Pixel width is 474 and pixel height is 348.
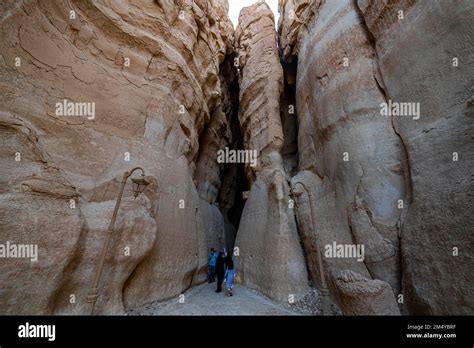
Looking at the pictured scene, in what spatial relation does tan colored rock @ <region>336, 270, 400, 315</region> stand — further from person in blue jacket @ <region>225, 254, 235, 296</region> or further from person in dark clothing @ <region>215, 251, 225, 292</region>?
person in dark clothing @ <region>215, 251, 225, 292</region>

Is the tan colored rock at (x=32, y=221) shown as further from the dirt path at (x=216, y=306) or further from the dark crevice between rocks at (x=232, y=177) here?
the dark crevice between rocks at (x=232, y=177)

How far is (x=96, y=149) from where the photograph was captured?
605 centimetres

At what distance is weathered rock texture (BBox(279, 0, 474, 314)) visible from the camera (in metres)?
4.34

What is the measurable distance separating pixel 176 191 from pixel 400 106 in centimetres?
758

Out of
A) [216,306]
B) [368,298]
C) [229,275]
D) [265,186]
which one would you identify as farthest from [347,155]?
[216,306]

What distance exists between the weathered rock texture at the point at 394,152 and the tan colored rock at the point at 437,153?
2cm

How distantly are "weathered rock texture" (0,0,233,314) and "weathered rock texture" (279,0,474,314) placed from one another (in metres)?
4.91

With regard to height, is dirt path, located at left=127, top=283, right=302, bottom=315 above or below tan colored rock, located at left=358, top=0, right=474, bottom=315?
below

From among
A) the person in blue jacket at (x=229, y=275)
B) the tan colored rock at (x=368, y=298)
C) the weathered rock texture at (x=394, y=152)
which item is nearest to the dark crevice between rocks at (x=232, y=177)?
the person in blue jacket at (x=229, y=275)

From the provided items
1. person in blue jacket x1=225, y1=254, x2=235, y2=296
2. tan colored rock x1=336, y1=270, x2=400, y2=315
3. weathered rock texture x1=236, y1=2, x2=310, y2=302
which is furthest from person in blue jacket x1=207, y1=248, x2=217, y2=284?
tan colored rock x1=336, y1=270, x2=400, y2=315

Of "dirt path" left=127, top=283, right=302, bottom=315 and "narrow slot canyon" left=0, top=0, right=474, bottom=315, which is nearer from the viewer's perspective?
"narrow slot canyon" left=0, top=0, right=474, bottom=315

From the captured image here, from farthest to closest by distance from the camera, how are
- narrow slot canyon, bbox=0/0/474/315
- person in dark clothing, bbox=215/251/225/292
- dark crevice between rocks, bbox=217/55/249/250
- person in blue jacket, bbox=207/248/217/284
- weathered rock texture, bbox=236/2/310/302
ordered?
dark crevice between rocks, bbox=217/55/249/250
person in blue jacket, bbox=207/248/217/284
person in dark clothing, bbox=215/251/225/292
weathered rock texture, bbox=236/2/310/302
narrow slot canyon, bbox=0/0/474/315

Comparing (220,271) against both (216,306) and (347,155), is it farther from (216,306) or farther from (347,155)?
(347,155)

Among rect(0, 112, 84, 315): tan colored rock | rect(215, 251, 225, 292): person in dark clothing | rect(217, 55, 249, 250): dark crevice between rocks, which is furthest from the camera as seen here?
rect(217, 55, 249, 250): dark crevice between rocks
